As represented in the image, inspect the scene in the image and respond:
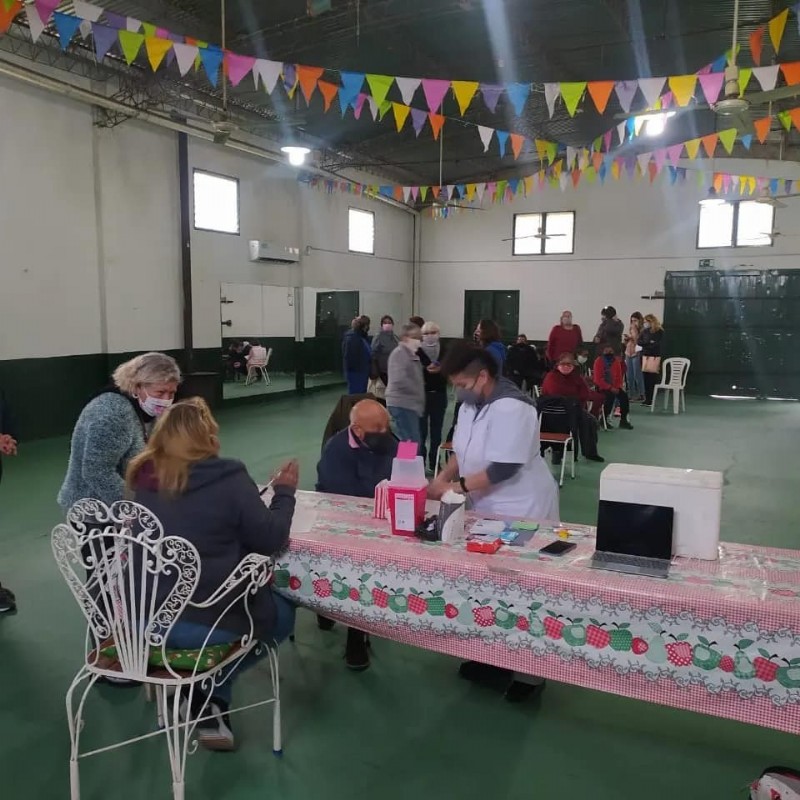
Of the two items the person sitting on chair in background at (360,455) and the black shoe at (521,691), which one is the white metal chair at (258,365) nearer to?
the person sitting on chair in background at (360,455)

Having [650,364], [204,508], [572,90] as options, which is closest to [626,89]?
[572,90]

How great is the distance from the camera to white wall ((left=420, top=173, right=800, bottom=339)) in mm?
12235

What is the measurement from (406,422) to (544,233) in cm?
928

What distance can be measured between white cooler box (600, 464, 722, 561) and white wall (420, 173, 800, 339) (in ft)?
38.0

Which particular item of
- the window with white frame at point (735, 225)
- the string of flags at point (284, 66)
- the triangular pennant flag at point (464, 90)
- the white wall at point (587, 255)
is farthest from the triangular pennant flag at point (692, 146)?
the white wall at point (587, 255)

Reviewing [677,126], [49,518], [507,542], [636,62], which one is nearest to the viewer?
[507,542]

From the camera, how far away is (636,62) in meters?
7.50

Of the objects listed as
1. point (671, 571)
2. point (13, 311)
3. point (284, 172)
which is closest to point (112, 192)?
point (13, 311)

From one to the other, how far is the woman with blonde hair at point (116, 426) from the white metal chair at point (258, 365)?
7894mm

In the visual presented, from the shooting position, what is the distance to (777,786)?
5.71ft

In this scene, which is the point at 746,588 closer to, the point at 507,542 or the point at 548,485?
the point at 507,542

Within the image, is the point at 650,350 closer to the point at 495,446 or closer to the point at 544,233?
the point at 544,233

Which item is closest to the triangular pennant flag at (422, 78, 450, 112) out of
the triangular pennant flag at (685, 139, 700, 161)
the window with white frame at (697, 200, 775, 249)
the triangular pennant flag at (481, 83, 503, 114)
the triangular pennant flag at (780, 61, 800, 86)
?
the triangular pennant flag at (481, 83, 503, 114)

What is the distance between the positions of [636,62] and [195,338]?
6.58m
